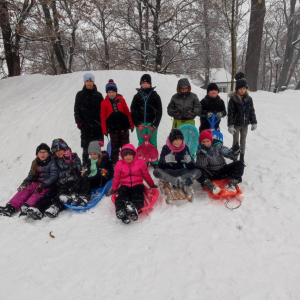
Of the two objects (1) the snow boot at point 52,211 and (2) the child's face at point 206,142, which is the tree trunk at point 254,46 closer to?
(2) the child's face at point 206,142

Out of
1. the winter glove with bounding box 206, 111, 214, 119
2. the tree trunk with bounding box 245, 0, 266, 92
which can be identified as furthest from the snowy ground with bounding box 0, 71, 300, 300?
the tree trunk with bounding box 245, 0, 266, 92

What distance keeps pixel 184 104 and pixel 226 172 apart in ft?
5.01

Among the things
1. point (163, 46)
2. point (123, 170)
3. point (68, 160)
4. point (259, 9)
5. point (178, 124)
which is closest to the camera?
point (123, 170)

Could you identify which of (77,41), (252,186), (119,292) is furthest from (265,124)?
(77,41)

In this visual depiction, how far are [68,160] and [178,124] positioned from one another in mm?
2278

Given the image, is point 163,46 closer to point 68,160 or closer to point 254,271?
point 68,160

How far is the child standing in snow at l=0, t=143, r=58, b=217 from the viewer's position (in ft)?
12.5

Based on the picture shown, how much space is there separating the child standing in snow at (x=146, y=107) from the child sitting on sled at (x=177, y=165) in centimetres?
76

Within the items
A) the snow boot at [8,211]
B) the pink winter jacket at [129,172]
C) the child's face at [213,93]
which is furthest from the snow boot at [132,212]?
the child's face at [213,93]

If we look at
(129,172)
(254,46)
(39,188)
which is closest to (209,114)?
(129,172)

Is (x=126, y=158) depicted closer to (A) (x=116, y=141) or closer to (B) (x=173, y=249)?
(A) (x=116, y=141)

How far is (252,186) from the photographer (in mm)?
3830

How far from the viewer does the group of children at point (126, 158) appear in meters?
3.66

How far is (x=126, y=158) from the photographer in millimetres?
3656
